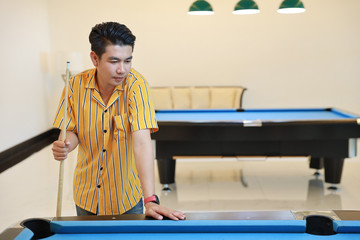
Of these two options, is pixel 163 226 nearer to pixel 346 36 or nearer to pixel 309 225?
pixel 309 225

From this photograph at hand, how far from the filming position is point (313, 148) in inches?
164

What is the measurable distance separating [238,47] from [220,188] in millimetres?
3006

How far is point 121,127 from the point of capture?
1859 mm

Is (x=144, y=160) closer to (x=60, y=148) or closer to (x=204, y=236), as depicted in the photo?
(x=60, y=148)

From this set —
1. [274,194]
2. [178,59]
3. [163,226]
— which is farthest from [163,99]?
[163,226]

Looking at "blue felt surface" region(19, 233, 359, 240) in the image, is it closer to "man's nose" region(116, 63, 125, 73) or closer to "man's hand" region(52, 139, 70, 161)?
"man's hand" region(52, 139, 70, 161)

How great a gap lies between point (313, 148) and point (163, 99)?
2.82m

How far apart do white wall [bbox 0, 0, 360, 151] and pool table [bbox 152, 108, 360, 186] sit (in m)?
2.44

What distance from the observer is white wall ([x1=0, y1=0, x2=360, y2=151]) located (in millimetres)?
6793

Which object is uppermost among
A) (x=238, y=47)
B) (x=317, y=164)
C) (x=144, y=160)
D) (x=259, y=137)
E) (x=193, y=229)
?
(x=238, y=47)

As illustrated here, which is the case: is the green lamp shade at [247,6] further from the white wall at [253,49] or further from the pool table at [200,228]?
the pool table at [200,228]

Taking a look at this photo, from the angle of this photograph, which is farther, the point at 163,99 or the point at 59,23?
the point at 59,23

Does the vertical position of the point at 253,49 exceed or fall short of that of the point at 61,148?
it exceeds it

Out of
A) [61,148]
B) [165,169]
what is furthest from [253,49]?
[61,148]
